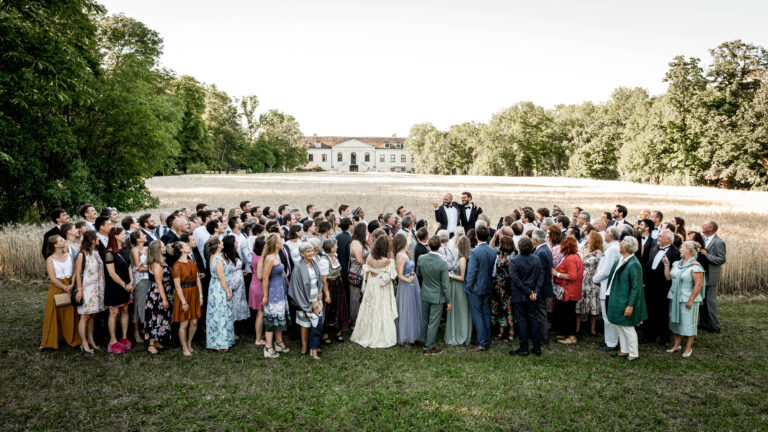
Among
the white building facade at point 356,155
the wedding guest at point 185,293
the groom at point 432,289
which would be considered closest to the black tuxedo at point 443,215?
the groom at point 432,289

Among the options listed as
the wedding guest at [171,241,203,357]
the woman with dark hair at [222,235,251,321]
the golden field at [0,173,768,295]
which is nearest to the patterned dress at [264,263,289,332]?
the woman with dark hair at [222,235,251,321]

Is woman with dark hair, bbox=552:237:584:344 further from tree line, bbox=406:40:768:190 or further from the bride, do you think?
tree line, bbox=406:40:768:190

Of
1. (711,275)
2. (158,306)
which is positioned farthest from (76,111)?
(711,275)

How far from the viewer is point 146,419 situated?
16.1 ft

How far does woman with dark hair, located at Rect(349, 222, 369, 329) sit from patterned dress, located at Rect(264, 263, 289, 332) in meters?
1.32

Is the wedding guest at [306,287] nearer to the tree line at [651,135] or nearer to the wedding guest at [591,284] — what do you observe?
the wedding guest at [591,284]

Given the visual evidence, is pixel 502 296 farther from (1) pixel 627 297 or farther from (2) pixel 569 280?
(1) pixel 627 297

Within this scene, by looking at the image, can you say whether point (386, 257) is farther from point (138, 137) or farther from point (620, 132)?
point (620, 132)

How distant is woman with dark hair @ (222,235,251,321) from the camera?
684cm

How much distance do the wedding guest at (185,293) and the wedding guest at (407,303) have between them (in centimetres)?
311

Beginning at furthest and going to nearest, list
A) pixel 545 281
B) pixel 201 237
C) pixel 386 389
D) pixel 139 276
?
pixel 201 237 → pixel 139 276 → pixel 545 281 → pixel 386 389

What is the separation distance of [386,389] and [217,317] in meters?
2.93

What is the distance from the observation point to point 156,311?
6711 mm

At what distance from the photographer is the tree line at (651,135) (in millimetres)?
43844
